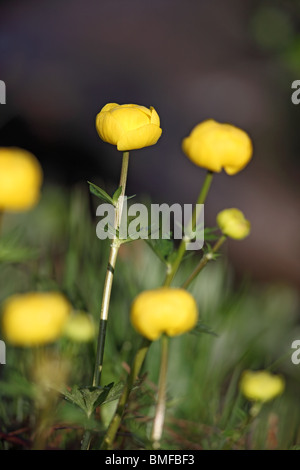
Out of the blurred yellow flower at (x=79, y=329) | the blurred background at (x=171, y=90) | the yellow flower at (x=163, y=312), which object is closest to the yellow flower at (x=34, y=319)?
the yellow flower at (x=163, y=312)

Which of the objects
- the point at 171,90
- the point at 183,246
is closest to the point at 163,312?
the point at 183,246

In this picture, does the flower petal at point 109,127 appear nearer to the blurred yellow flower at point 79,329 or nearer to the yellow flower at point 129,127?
the yellow flower at point 129,127

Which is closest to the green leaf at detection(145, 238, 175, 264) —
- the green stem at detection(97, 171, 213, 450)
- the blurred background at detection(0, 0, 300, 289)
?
the green stem at detection(97, 171, 213, 450)

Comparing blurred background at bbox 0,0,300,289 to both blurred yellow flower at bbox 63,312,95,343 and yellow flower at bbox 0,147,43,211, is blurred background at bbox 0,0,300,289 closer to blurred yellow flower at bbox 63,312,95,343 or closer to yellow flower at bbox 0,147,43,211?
blurred yellow flower at bbox 63,312,95,343

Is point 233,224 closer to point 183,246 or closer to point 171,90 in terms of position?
point 183,246

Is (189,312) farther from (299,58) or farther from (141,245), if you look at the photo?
(299,58)
